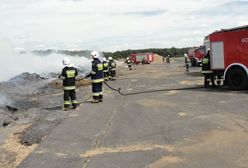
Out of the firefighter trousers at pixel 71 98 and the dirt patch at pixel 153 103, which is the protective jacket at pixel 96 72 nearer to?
the firefighter trousers at pixel 71 98

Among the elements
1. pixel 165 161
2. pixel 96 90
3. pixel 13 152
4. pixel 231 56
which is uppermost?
pixel 231 56

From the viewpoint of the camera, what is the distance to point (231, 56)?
19875mm

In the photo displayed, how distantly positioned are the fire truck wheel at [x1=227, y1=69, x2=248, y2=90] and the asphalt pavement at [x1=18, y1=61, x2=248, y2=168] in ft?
11.2

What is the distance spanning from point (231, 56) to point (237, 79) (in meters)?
1.07

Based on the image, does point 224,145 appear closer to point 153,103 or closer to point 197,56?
point 153,103

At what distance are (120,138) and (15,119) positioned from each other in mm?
6076

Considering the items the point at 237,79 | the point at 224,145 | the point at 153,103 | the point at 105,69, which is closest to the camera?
the point at 224,145

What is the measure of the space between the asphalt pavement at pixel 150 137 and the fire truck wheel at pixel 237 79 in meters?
3.42

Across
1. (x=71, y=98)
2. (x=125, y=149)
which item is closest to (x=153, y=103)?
(x=71, y=98)

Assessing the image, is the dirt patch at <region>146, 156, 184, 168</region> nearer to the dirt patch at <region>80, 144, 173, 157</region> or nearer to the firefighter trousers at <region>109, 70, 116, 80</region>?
the dirt patch at <region>80, 144, 173, 157</region>

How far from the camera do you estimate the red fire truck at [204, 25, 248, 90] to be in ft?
63.4

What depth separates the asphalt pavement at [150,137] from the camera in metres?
7.97

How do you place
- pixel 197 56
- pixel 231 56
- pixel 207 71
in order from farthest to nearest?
pixel 197 56 → pixel 207 71 → pixel 231 56

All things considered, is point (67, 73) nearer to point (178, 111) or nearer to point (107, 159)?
point (178, 111)
